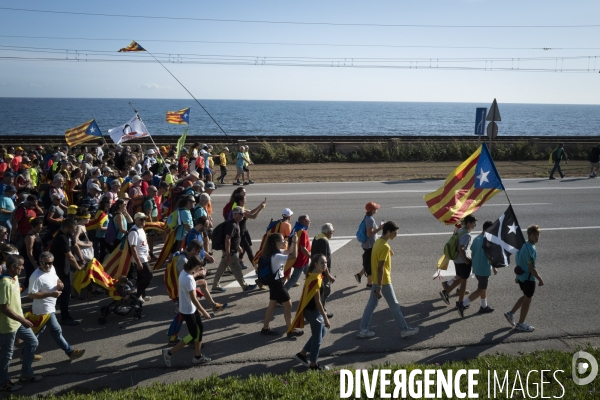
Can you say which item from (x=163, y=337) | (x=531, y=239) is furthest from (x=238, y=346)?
(x=531, y=239)

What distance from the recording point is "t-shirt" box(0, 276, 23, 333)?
21.3 feet

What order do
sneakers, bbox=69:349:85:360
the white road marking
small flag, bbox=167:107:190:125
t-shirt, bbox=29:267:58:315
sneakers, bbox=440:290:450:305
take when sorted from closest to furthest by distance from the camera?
t-shirt, bbox=29:267:58:315 → sneakers, bbox=69:349:85:360 → sneakers, bbox=440:290:450:305 → the white road marking → small flag, bbox=167:107:190:125

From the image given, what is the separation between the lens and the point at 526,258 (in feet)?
26.5

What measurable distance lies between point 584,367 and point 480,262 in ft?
7.79

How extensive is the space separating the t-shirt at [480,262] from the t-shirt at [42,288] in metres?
6.16

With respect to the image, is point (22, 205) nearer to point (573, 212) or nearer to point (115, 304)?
point (115, 304)

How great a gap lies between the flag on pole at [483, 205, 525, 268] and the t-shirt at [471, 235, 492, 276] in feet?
0.32

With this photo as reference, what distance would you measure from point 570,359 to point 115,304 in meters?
6.42

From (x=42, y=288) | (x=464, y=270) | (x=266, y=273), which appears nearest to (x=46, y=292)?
(x=42, y=288)

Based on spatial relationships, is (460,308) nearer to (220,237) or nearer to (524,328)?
(524,328)

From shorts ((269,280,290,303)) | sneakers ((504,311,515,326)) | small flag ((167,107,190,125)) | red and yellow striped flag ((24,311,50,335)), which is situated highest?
small flag ((167,107,190,125))

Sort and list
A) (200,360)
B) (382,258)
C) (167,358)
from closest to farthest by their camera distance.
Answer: (167,358)
(200,360)
(382,258)

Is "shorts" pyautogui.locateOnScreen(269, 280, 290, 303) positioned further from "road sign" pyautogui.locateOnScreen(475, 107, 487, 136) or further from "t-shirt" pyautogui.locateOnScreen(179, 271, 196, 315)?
"road sign" pyautogui.locateOnScreen(475, 107, 487, 136)

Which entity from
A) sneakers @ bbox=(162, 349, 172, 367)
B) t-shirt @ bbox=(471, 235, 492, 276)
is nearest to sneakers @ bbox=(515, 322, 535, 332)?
t-shirt @ bbox=(471, 235, 492, 276)
